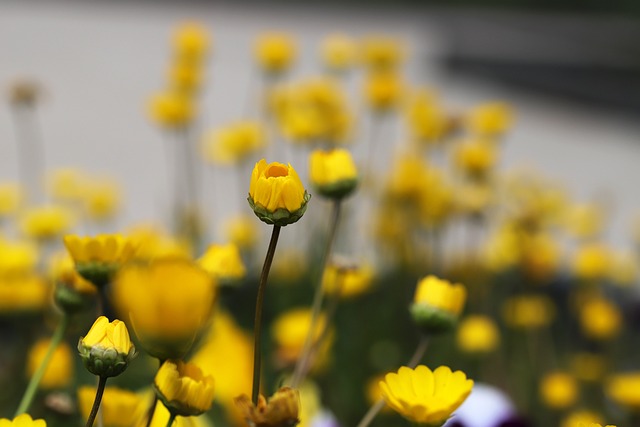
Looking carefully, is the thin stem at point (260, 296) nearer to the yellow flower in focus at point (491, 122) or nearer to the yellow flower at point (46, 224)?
the yellow flower at point (46, 224)

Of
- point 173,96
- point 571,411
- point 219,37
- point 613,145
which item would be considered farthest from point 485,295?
point 219,37

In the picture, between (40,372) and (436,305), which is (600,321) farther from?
(40,372)

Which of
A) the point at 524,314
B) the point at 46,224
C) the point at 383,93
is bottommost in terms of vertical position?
the point at 524,314

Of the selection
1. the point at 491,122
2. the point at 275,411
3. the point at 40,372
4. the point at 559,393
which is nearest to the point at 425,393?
the point at 275,411

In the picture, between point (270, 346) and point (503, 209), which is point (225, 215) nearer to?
point (503, 209)

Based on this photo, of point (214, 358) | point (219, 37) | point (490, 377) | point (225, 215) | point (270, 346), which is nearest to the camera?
point (214, 358)

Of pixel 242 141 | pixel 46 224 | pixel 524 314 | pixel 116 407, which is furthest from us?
pixel 242 141
